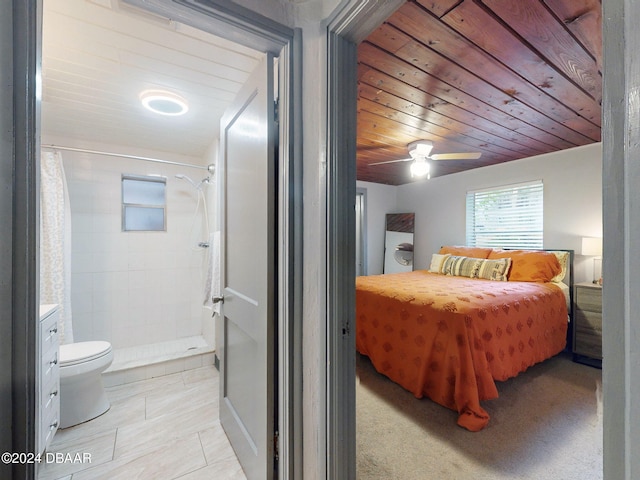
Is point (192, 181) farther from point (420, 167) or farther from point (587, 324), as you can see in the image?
point (587, 324)

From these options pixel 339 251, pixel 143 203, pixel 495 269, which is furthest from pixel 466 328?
pixel 143 203

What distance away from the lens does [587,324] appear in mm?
2619

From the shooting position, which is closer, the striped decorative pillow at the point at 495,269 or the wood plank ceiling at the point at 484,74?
the wood plank ceiling at the point at 484,74

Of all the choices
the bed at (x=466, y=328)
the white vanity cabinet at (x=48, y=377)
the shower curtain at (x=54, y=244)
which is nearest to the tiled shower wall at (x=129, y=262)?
the shower curtain at (x=54, y=244)

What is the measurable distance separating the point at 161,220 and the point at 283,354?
2.71m

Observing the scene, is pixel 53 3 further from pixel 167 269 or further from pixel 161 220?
pixel 167 269

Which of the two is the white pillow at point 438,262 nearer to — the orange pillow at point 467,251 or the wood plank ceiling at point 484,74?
the orange pillow at point 467,251

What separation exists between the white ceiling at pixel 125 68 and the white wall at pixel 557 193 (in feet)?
11.7

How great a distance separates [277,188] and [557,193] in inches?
142

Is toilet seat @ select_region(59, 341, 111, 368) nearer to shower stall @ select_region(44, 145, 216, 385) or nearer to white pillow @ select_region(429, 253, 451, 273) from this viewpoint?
shower stall @ select_region(44, 145, 216, 385)

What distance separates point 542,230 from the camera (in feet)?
11.0

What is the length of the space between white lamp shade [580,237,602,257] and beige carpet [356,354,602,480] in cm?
120

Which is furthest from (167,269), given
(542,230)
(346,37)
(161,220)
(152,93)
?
(542,230)

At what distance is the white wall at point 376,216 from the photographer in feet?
16.2
